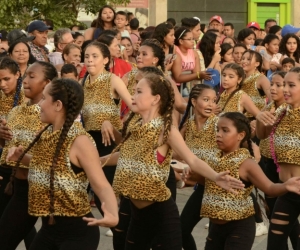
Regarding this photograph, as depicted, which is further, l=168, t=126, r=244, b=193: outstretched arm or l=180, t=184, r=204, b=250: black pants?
l=180, t=184, r=204, b=250: black pants

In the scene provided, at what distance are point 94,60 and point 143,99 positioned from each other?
2308 millimetres

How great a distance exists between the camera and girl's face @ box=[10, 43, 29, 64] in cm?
902

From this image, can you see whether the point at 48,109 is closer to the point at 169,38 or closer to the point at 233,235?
the point at 233,235

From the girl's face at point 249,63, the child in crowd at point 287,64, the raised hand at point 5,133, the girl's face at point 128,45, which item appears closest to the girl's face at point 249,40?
the child in crowd at point 287,64

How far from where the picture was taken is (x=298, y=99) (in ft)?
23.1

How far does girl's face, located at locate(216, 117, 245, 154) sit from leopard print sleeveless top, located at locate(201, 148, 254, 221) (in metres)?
0.07

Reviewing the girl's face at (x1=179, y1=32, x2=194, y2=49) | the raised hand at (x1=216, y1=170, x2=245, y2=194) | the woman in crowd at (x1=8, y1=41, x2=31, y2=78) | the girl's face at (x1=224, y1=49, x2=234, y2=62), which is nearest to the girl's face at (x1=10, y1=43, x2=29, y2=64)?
the woman in crowd at (x1=8, y1=41, x2=31, y2=78)

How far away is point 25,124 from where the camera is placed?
683 cm

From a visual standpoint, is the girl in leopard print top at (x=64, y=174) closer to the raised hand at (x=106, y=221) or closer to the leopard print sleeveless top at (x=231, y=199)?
the raised hand at (x=106, y=221)

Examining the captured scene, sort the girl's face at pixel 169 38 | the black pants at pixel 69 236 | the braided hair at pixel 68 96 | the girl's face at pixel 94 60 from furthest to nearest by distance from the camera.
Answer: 1. the girl's face at pixel 169 38
2. the girl's face at pixel 94 60
3. the braided hair at pixel 68 96
4. the black pants at pixel 69 236

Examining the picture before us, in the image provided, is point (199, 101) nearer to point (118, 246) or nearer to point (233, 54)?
point (118, 246)

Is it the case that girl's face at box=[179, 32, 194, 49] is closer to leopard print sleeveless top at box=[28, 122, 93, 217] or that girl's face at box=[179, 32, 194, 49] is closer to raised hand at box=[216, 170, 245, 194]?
raised hand at box=[216, 170, 245, 194]

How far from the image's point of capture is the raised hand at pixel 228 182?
5.72 meters

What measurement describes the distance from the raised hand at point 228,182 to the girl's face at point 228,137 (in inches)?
34.2
